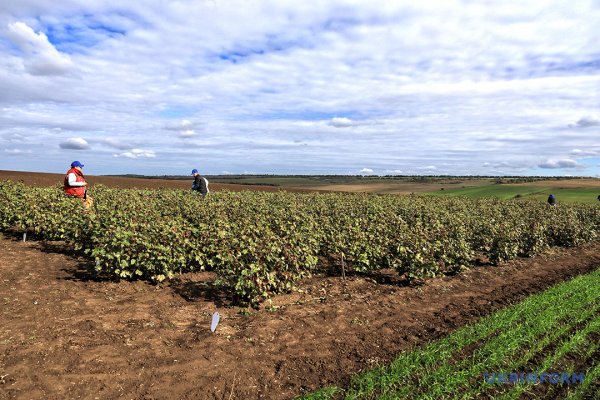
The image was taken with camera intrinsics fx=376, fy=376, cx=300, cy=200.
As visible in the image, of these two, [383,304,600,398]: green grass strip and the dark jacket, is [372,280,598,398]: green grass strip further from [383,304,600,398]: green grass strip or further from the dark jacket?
the dark jacket

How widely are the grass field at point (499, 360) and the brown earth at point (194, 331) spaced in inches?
17.6

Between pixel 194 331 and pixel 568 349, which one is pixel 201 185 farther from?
pixel 568 349

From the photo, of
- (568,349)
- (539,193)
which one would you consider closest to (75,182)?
(568,349)

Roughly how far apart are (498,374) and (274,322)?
3.87 m

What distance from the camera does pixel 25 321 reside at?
6.52 meters

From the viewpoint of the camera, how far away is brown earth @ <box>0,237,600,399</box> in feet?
16.9

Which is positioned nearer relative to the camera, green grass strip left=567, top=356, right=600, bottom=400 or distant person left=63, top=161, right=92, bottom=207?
green grass strip left=567, top=356, right=600, bottom=400

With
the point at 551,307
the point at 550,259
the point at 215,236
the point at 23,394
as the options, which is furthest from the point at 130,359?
the point at 550,259

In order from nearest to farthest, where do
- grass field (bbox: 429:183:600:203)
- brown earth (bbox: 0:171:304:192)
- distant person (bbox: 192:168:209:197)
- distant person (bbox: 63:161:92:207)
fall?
distant person (bbox: 63:161:92:207), distant person (bbox: 192:168:209:197), brown earth (bbox: 0:171:304:192), grass field (bbox: 429:183:600:203)

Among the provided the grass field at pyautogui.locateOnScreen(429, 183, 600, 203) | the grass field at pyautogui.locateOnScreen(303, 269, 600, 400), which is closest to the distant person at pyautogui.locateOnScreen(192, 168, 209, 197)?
the grass field at pyautogui.locateOnScreen(303, 269, 600, 400)

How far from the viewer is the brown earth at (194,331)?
203 inches

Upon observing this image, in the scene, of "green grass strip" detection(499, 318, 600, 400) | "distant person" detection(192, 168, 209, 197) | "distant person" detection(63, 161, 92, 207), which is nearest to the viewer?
"green grass strip" detection(499, 318, 600, 400)

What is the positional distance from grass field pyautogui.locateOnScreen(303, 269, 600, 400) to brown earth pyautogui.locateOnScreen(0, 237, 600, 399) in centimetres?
45

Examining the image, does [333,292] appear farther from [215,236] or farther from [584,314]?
[584,314]
